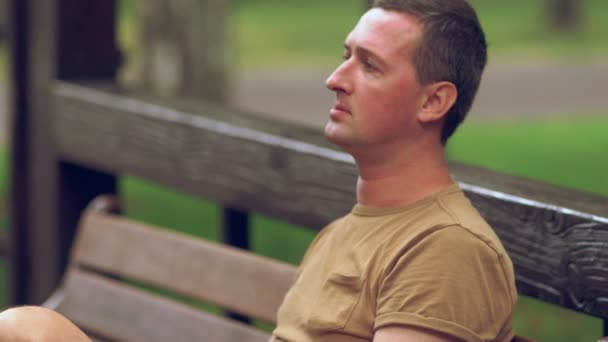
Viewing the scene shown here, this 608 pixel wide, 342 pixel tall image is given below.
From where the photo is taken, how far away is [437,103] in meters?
2.14

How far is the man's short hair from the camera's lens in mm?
2115

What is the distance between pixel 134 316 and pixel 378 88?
158 centimetres

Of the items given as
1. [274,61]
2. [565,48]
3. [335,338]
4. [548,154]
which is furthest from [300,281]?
[565,48]

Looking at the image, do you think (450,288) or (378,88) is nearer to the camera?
(450,288)

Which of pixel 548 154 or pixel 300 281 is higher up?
pixel 300 281

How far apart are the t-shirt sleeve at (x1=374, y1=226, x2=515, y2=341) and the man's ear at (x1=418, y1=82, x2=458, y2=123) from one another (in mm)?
198

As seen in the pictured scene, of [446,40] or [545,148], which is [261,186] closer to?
[446,40]

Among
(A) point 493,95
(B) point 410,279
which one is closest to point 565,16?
(A) point 493,95

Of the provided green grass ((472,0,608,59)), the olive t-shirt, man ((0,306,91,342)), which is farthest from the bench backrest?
green grass ((472,0,608,59))

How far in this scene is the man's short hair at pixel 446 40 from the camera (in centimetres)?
212

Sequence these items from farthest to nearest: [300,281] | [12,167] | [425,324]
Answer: [12,167]
[300,281]
[425,324]

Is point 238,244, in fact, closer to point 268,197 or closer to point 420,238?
point 268,197

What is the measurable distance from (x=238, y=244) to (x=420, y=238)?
5.63ft

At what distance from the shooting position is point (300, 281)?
7.61 feet
